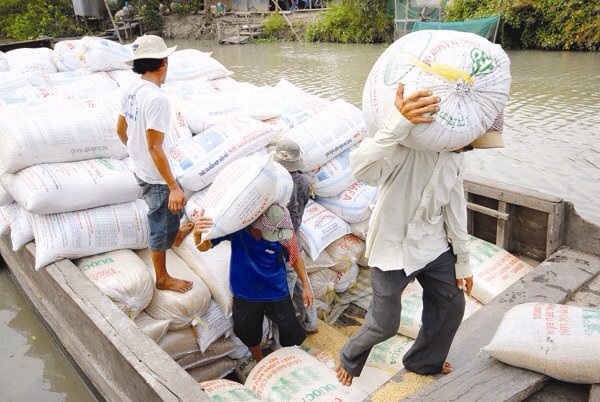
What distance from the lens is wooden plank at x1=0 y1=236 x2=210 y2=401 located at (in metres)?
1.74

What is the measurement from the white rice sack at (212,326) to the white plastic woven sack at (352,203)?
903 mm

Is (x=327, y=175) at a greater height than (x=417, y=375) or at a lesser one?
greater

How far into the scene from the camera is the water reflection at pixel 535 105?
19.4ft

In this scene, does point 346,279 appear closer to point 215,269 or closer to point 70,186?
point 215,269

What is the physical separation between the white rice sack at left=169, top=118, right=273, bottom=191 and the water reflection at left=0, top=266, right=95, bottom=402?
1.33 m

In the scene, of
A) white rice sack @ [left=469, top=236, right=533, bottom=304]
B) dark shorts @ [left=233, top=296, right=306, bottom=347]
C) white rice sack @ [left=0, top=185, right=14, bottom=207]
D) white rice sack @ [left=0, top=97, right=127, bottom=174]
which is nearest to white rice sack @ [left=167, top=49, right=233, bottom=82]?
white rice sack @ [left=0, top=97, right=127, bottom=174]

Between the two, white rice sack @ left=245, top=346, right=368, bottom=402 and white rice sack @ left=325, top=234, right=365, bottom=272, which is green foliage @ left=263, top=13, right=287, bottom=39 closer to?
white rice sack @ left=325, top=234, right=365, bottom=272

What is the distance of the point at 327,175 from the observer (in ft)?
10.1

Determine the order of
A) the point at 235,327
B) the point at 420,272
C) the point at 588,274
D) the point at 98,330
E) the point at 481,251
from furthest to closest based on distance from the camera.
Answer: the point at 481,251, the point at 235,327, the point at 588,274, the point at 98,330, the point at 420,272

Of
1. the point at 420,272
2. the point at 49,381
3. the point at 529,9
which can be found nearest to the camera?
the point at 420,272

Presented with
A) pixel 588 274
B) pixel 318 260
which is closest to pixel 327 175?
pixel 318 260

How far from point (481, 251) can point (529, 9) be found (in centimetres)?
1273

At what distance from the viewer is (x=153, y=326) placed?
2420 millimetres

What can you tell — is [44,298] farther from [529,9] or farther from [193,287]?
[529,9]
